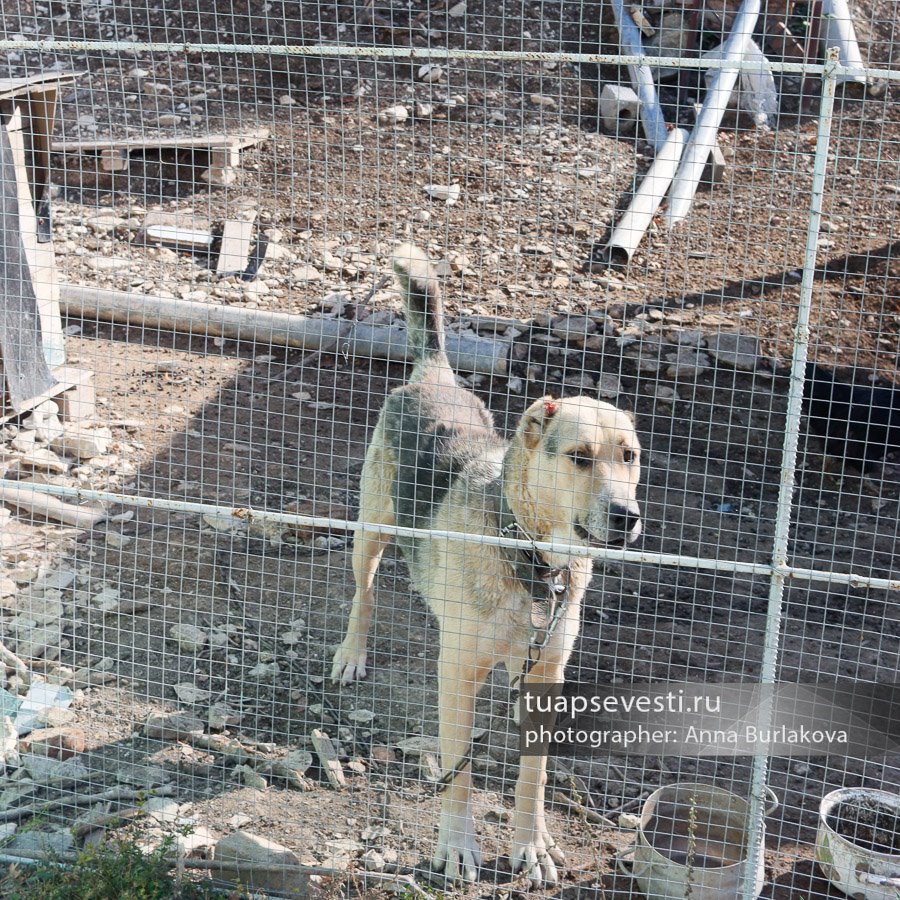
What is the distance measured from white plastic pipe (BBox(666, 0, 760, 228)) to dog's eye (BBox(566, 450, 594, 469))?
527 centimetres

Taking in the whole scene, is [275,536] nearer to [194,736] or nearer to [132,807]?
[194,736]

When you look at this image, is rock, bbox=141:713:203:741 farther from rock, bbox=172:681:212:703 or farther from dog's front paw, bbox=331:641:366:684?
dog's front paw, bbox=331:641:366:684

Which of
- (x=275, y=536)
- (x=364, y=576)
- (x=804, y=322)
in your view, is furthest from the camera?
(x=275, y=536)

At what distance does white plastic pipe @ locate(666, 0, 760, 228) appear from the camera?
9.25 meters

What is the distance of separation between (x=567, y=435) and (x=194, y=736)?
2.22 metres

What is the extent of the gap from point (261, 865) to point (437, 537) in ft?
4.52

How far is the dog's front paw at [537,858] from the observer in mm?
4113

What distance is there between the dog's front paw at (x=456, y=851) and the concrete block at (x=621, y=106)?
8288 millimetres

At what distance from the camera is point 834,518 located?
690cm

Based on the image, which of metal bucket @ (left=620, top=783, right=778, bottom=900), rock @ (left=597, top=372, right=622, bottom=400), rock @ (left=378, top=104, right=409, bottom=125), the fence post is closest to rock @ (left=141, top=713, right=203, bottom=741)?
metal bucket @ (left=620, top=783, right=778, bottom=900)

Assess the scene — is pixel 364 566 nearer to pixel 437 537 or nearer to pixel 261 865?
pixel 437 537

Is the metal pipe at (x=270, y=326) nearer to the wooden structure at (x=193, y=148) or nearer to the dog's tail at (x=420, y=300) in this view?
the wooden structure at (x=193, y=148)

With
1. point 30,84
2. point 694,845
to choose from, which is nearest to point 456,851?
point 694,845

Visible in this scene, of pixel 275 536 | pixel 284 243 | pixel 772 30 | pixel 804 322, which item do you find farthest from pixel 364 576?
pixel 772 30
